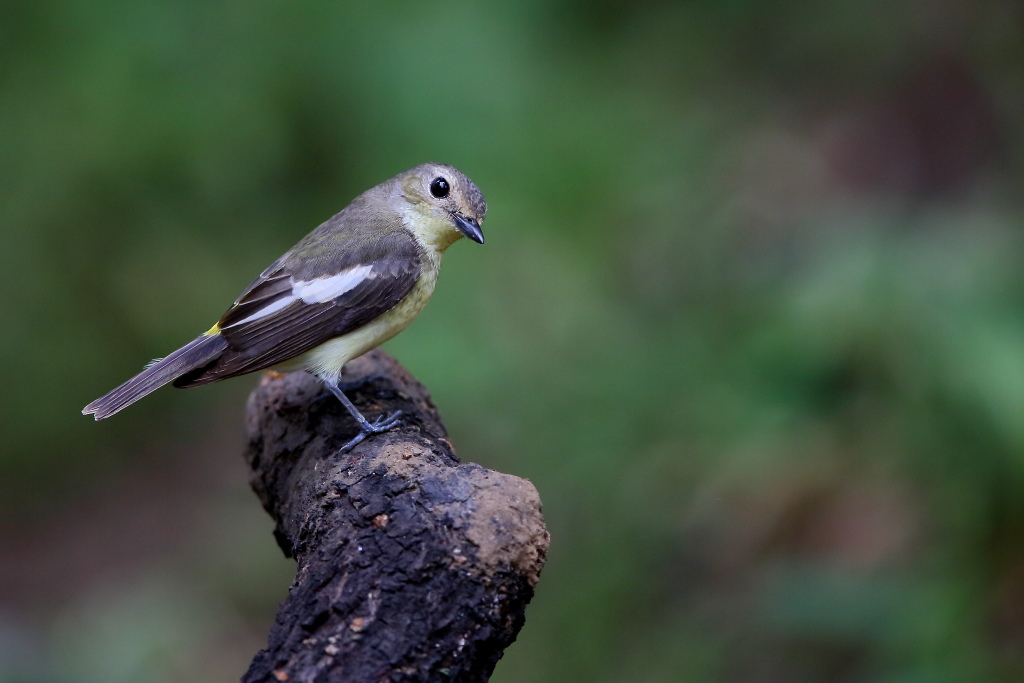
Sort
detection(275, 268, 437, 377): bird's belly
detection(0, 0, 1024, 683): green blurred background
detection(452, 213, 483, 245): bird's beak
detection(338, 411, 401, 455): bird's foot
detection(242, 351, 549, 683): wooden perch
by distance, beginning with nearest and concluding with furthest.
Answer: detection(242, 351, 549, 683): wooden perch → detection(338, 411, 401, 455): bird's foot → detection(275, 268, 437, 377): bird's belly → detection(452, 213, 483, 245): bird's beak → detection(0, 0, 1024, 683): green blurred background

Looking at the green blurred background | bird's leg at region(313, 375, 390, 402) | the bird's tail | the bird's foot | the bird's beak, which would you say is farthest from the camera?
the green blurred background

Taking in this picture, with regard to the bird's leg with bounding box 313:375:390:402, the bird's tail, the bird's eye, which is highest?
the bird's eye

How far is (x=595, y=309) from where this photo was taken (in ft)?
20.8

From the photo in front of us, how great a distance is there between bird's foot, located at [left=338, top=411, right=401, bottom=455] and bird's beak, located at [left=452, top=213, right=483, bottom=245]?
939 mm

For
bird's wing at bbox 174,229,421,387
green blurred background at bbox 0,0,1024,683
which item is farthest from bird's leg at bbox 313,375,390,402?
green blurred background at bbox 0,0,1024,683

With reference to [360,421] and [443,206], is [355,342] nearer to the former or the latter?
[360,421]

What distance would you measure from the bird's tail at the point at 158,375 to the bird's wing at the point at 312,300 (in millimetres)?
44

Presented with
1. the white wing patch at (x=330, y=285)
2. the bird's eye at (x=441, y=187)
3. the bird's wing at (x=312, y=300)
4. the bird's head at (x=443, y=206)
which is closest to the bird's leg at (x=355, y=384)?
the bird's wing at (x=312, y=300)

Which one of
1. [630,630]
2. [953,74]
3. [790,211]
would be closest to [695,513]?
[630,630]

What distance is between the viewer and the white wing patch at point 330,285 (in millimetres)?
4000

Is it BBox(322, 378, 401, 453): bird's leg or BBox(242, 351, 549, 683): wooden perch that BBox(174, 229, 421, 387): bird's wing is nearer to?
BBox(322, 378, 401, 453): bird's leg

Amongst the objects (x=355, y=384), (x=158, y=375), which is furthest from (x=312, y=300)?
(x=158, y=375)

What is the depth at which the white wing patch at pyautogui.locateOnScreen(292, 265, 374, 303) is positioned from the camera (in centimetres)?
400

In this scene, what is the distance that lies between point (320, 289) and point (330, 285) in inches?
1.7
